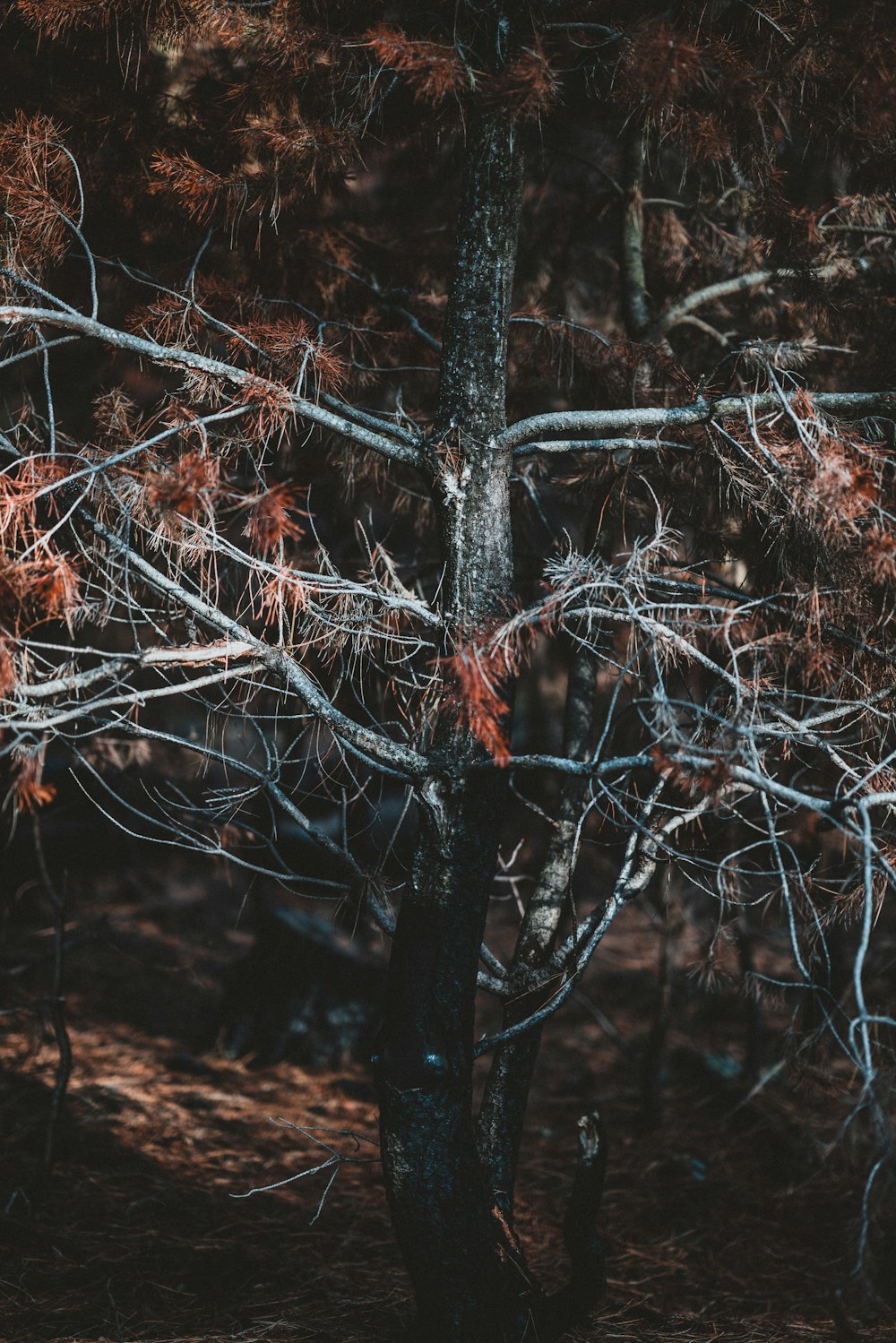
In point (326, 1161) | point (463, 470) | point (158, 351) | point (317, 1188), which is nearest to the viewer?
point (158, 351)

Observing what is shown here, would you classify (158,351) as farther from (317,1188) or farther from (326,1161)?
(317,1188)

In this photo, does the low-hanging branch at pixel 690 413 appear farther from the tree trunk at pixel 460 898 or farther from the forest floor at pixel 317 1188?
the forest floor at pixel 317 1188

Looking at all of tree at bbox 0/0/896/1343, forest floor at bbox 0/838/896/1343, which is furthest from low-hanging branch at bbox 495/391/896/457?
forest floor at bbox 0/838/896/1343

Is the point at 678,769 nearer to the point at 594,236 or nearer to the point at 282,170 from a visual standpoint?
the point at 282,170

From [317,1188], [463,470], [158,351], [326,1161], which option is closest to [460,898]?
[463,470]

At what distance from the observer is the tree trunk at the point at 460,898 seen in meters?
2.75

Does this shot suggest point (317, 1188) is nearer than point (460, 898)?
No

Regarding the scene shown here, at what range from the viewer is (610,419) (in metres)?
2.83

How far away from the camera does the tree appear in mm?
2420

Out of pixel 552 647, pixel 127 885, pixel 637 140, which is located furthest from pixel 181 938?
pixel 637 140

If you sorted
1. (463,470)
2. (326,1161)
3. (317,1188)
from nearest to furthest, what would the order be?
(463,470) < (326,1161) < (317,1188)

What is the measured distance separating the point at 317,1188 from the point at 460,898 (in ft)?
7.93

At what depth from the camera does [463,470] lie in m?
2.92

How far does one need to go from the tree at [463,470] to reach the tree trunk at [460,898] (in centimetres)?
1
